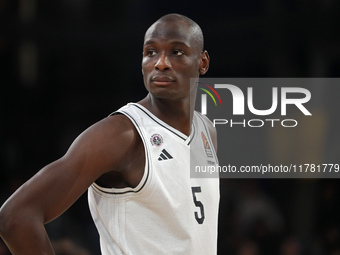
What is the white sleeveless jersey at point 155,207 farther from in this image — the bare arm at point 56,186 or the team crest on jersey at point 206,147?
the team crest on jersey at point 206,147

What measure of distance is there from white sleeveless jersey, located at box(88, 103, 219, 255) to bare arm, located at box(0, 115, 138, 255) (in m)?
0.13

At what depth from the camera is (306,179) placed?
16.3 feet

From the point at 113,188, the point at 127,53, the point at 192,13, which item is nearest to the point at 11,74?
the point at 127,53

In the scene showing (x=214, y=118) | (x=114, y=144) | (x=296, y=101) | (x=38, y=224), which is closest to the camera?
(x=38, y=224)

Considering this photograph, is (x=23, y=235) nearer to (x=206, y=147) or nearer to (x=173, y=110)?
(x=173, y=110)

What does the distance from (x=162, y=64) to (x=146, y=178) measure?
19.1 inches

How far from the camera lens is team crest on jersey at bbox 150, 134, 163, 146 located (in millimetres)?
2250

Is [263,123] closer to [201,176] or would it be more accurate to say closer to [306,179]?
[306,179]

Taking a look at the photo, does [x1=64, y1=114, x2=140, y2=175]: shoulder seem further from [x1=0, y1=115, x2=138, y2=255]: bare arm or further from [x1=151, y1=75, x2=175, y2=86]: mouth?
[x1=151, y1=75, x2=175, y2=86]: mouth

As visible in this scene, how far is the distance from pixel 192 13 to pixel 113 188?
3.06 m

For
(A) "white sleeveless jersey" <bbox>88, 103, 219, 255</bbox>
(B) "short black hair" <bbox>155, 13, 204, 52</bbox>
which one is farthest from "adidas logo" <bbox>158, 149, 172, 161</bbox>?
(B) "short black hair" <bbox>155, 13, 204, 52</bbox>

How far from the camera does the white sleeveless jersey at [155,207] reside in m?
2.16

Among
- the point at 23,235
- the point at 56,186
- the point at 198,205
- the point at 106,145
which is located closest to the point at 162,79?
the point at 106,145

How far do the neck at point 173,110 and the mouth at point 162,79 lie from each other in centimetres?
12
